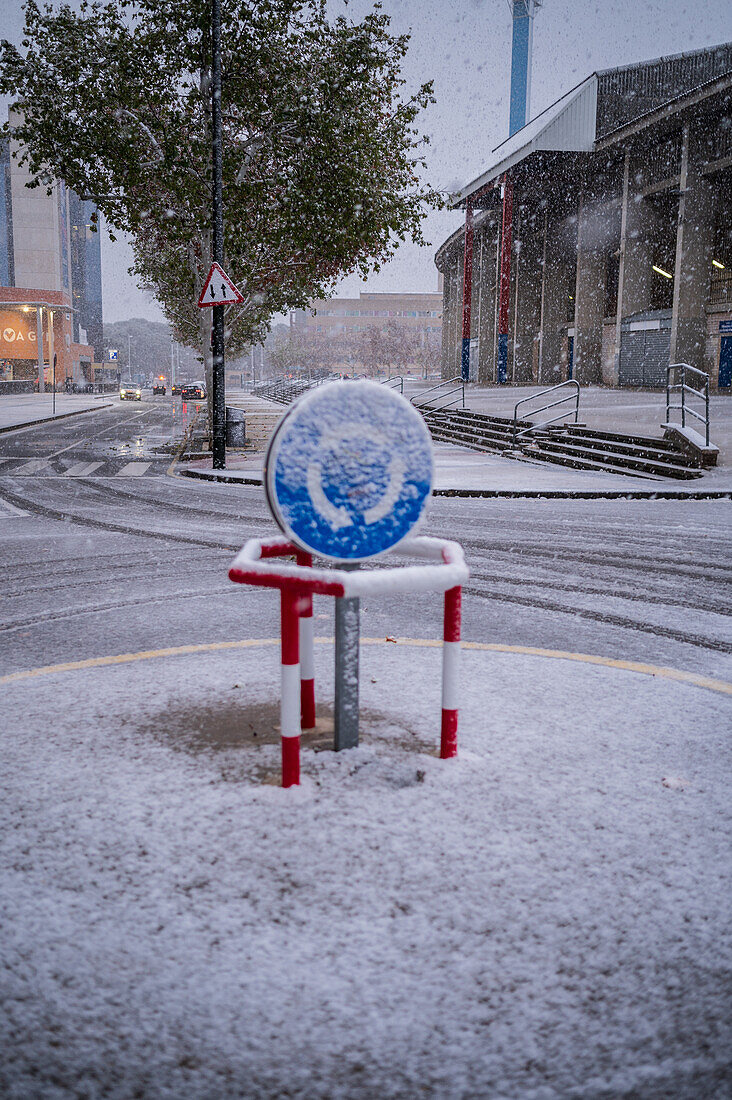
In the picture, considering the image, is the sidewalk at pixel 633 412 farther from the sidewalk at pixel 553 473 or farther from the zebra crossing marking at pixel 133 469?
the zebra crossing marking at pixel 133 469

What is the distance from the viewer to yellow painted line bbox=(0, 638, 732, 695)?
460cm

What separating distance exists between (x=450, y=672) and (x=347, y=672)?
39cm

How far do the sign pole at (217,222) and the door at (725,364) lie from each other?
22.5 metres

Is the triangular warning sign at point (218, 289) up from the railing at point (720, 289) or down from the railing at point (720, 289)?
down

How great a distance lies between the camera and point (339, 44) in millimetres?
19688

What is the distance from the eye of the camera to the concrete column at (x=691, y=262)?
33938 mm

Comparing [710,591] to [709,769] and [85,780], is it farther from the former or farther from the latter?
[85,780]

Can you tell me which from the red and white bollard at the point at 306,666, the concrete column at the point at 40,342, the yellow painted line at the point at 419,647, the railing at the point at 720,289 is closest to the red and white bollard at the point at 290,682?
the red and white bollard at the point at 306,666

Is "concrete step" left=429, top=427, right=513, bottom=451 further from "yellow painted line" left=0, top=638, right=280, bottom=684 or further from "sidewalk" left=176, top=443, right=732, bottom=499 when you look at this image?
"yellow painted line" left=0, top=638, right=280, bottom=684

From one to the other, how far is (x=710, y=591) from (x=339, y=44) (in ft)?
57.2

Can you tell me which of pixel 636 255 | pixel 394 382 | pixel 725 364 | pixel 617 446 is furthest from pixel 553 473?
pixel 636 255

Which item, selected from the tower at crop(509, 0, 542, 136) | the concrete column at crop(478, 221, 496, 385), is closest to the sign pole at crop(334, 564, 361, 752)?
the concrete column at crop(478, 221, 496, 385)

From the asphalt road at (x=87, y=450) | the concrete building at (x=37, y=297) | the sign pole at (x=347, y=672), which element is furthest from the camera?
the concrete building at (x=37, y=297)

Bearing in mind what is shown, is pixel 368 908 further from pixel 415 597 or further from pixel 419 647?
pixel 415 597
